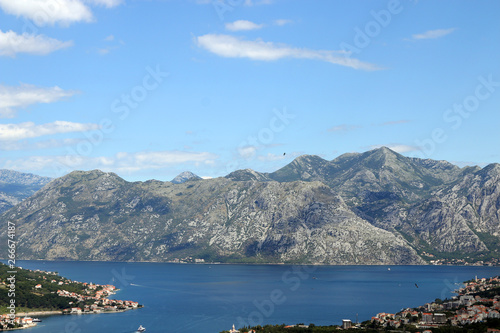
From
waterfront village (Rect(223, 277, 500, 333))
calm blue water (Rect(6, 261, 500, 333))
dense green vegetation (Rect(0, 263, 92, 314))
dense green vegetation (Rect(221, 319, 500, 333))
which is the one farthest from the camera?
dense green vegetation (Rect(0, 263, 92, 314))

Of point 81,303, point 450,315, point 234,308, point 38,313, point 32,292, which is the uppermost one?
point 32,292

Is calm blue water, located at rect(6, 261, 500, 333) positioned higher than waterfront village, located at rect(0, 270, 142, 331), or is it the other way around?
waterfront village, located at rect(0, 270, 142, 331)

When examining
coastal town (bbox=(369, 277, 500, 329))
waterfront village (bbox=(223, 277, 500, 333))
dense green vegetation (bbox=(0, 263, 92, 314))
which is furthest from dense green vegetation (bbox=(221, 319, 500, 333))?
dense green vegetation (bbox=(0, 263, 92, 314))

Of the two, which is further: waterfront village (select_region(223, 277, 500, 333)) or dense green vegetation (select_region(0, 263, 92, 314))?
dense green vegetation (select_region(0, 263, 92, 314))

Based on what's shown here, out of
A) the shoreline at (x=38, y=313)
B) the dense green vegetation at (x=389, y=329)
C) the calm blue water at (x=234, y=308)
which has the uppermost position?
the dense green vegetation at (x=389, y=329)

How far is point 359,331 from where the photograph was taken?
10319 centimetres

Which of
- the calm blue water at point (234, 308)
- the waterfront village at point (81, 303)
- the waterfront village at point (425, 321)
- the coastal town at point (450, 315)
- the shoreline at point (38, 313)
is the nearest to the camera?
the waterfront village at point (425, 321)

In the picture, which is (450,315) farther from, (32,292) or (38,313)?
(32,292)

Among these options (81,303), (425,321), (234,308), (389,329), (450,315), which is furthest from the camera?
(234,308)

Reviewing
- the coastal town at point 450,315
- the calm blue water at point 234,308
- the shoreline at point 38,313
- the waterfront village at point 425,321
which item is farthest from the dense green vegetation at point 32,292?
the coastal town at point 450,315

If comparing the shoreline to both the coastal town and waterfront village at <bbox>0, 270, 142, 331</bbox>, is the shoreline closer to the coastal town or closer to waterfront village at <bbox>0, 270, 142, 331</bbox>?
waterfront village at <bbox>0, 270, 142, 331</bbox>

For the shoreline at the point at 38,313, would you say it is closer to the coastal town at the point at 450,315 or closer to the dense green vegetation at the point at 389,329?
the dense green vegetation at the point at 389,329

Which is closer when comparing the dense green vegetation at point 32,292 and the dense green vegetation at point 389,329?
the dense green vegetation at point 389,329

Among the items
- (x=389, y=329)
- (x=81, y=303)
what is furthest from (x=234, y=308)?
(x=389, y=329)
